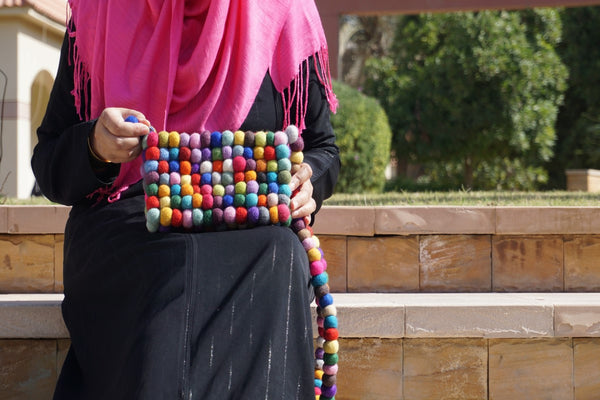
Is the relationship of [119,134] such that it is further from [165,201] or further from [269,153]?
[269,153]

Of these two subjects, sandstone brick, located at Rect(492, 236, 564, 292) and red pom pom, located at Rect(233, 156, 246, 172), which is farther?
sandstone brick, located at Rect(492, 236, 564, 292)

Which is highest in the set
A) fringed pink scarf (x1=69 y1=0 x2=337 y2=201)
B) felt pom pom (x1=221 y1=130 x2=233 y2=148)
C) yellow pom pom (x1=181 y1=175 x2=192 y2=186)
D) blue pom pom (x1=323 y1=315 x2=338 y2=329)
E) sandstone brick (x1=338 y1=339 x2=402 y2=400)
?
fringed pink scarf (x1=69 y1=0 x2=337 y2=201)

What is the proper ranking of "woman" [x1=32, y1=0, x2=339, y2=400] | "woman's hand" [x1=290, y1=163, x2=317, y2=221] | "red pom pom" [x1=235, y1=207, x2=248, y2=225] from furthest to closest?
"woman's hand" [x1=290, y1=163, x2=317, y2=221], "red pom pom" [x1=235, y1=207, x2=248, y2=225], "woman" [x1=32, y1=0, x2=339, y2=400]

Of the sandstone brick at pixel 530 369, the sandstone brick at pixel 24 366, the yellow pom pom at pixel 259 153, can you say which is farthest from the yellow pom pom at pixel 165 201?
the sandstone brick at pixel 530 369

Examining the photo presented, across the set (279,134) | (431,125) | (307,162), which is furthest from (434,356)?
(431,125)

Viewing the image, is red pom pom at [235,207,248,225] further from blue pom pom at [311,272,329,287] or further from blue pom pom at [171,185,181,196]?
blue pom pom at [311,272,329,287]

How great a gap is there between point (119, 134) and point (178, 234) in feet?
0.89

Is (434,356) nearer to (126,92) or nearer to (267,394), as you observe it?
(267,394)

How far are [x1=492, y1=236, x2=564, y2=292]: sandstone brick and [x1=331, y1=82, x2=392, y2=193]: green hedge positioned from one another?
4226 mm

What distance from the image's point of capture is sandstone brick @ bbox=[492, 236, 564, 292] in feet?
9.58

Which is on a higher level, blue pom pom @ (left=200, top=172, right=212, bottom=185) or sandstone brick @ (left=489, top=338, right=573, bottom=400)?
blue pom pom @ (left=200, top=172, right=212, bottom=185)

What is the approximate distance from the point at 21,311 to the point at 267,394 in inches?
43.1

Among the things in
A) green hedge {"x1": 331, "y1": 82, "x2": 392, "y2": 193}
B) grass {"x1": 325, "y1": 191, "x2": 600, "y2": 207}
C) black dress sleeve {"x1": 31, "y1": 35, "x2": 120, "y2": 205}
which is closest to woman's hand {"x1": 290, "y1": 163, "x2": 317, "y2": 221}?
black dress sleeve {"x1": 31, "y1": 35, "x2": 120, "y2": 205}

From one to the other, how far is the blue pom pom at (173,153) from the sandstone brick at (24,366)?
40.7 inches
